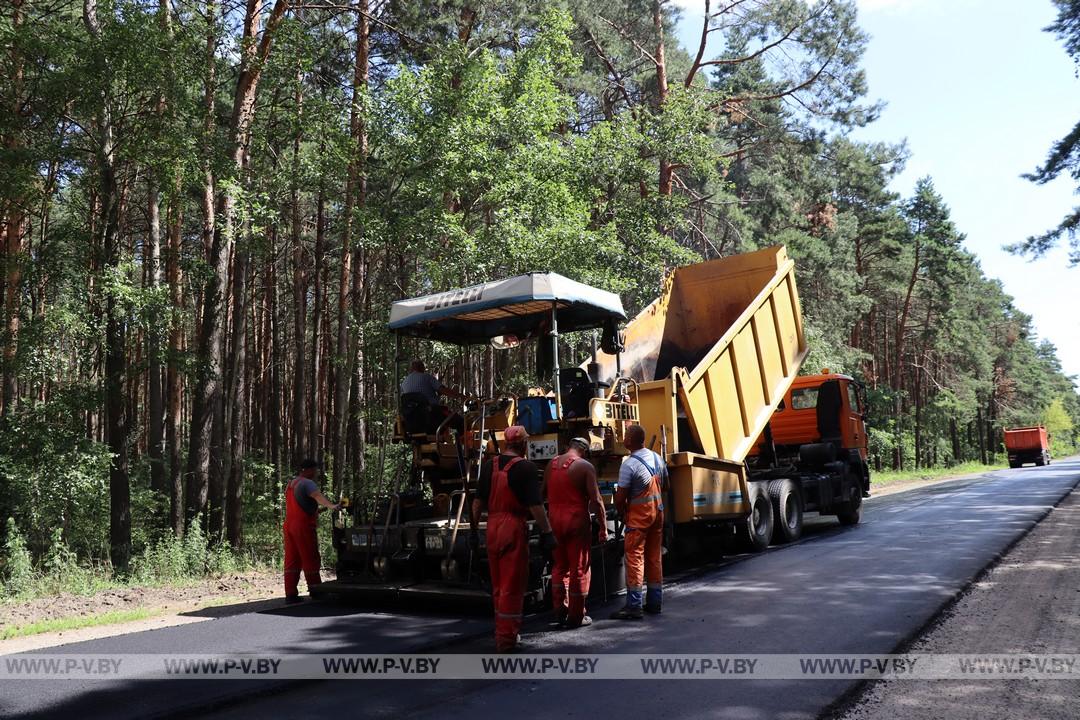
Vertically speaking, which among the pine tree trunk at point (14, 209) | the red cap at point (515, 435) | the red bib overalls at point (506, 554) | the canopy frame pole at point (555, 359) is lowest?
the red bib overalls at point (506, 554)

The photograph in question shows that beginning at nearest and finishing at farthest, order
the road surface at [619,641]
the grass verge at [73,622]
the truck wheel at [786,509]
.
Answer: the road surface at [619,641], the grass verge at [73,622], the truck wheel at [786,509]

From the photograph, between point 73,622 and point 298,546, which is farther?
point 298,546

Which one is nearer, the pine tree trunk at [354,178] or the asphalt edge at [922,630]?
the asphalt edge at [922,630]

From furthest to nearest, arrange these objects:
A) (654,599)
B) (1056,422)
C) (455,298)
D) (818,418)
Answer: (1056,422) → (818,418) → (455,298) → (654,599)

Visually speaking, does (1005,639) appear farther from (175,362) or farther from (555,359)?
(175,362)

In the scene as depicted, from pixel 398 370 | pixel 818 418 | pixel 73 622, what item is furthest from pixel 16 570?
pixel 818 418

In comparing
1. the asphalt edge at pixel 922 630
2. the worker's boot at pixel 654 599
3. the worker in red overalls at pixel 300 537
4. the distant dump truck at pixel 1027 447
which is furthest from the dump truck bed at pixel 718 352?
the distant dump truck at pixel 1027 447

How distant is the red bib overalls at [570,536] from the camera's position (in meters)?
6.46

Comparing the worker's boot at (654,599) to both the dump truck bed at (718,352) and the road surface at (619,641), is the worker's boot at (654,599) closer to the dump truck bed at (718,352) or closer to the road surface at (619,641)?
the road surface at (619,641)

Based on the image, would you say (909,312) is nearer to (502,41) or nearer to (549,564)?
(502,41)

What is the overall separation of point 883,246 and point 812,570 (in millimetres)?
36942

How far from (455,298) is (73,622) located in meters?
5.01

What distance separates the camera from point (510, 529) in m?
5.87

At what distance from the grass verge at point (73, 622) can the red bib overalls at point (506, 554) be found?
14.4 feet
